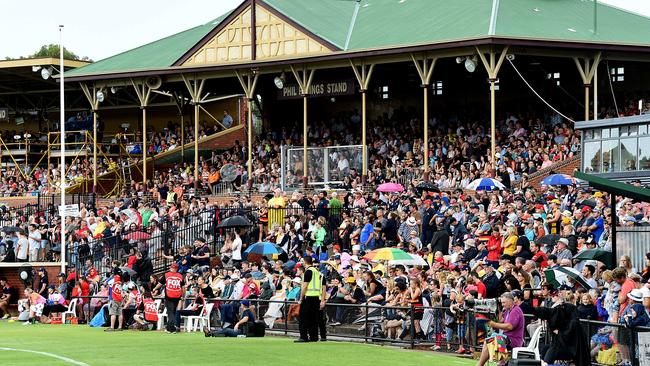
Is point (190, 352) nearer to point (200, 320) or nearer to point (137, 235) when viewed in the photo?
point (200, 320)

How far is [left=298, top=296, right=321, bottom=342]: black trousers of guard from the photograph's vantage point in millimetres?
24500

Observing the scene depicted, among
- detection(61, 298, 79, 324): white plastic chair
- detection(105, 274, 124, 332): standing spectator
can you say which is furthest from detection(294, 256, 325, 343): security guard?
detection(61, 298, 79, 324): white plastic chair

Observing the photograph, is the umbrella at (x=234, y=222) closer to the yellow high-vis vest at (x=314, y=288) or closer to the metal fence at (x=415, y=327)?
the metal fence at (x=415, y=327)

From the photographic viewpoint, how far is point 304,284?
24.3 metres

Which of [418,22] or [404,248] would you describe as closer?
[404,248]

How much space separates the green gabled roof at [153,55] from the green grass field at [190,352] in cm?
1981

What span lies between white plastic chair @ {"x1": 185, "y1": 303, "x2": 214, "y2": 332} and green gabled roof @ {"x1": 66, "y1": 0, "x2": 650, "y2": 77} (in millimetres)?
12701

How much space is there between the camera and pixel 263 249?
107 ft

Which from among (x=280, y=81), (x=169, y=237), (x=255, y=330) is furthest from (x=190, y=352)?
(x=280, y=81)


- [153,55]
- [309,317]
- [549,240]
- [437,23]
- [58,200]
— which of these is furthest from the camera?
[153,55]

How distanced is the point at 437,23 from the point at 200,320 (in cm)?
1549

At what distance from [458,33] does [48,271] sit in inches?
554

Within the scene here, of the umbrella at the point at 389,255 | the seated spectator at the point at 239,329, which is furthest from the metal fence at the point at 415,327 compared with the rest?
the umbrella at the point at 389,255

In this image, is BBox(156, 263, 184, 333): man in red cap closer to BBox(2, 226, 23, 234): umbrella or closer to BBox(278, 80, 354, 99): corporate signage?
BBox(2, 226, 23, 234): umbrella
